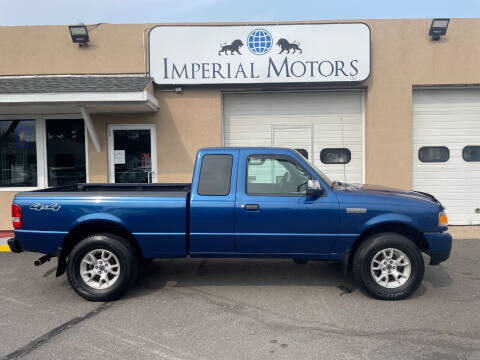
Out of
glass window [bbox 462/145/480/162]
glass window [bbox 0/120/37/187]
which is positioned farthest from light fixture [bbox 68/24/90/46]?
glass window [bbox 462/145/480/162]

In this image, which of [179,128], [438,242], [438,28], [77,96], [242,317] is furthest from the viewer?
[179,128]

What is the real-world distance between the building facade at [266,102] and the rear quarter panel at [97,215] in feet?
13.6

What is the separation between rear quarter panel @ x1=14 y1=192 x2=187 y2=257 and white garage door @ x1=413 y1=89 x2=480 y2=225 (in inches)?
264

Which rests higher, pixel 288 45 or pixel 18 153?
pixel 288 45

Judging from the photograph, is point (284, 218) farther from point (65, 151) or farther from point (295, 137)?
point (65, 151)

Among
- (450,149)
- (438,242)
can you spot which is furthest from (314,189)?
(450,149)

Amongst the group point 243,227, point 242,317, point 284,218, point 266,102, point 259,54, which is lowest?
point 242,317

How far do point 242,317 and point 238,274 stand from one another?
4.97 feet

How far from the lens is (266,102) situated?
30.5 ft

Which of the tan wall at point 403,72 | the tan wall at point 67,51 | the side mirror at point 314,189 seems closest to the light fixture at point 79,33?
the tan wall at point 67,51

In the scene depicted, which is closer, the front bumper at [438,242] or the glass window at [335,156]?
the front bumper at [438,242]

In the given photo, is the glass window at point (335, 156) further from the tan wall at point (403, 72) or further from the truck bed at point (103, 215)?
the truck bed at point (103, 215)

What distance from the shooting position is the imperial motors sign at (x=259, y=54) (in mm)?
8766

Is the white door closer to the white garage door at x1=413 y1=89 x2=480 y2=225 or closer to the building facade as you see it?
the building facade
